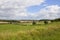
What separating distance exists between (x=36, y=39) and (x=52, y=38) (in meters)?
1.69

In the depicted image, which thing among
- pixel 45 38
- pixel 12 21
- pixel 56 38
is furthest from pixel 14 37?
pixel 12 21

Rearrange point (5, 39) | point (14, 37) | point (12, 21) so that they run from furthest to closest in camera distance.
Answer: point (12, 21)
point (14, 37)
point (5, 39)

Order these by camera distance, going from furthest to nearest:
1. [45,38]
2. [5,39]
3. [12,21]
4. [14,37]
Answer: [12,21] < [45,38] < [14,37] < [5,39]

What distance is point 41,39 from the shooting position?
1501cm

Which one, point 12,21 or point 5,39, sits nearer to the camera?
point 5,39

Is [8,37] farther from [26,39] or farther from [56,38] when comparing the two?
[56,38]

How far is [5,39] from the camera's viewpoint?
13.5 meters

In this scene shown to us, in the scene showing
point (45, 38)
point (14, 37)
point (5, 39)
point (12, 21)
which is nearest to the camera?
point (5, 39)

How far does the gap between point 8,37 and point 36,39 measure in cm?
232

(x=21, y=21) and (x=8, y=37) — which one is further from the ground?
(x=8, y=37)

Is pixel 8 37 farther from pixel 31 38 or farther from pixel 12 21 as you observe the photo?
pixel 12 21

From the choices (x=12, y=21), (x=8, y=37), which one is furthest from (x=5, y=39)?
(x=12, y=21)

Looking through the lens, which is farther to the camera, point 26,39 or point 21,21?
point 21,21

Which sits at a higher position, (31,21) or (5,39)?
(5,39)
